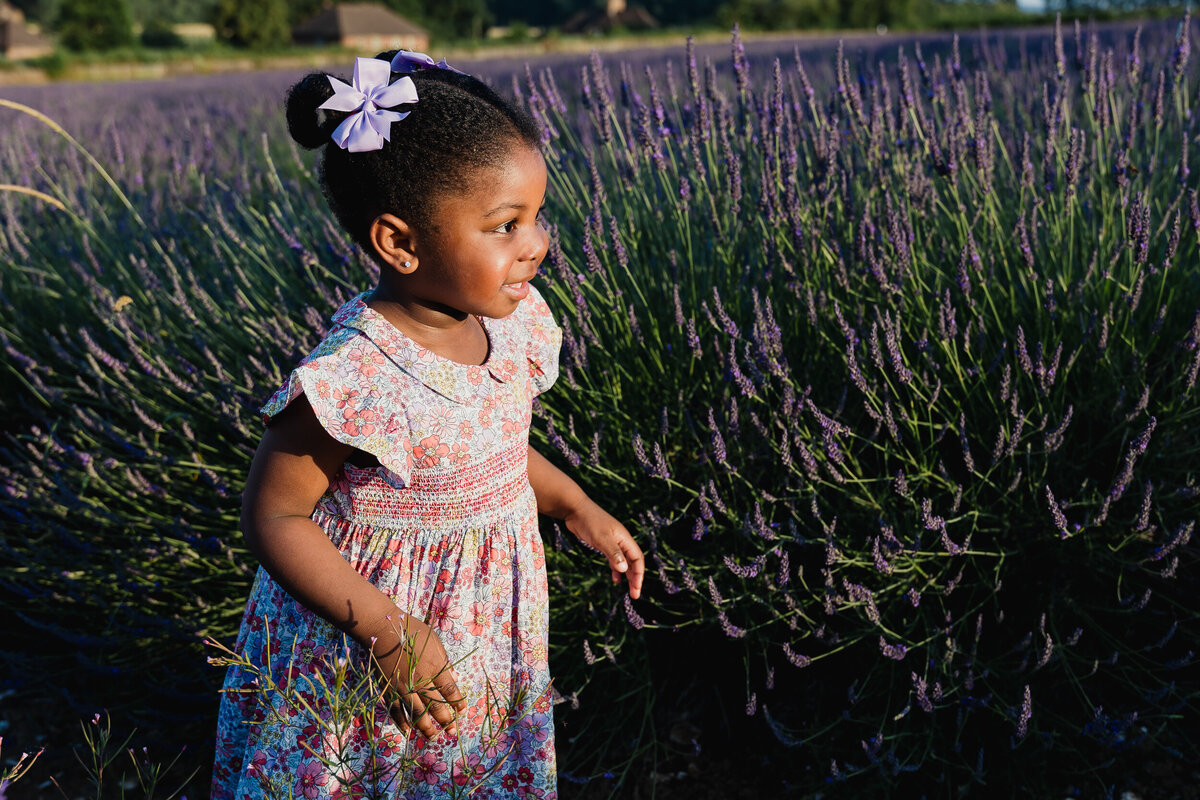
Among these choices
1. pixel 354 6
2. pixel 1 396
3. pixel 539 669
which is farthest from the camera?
pixel 354 6

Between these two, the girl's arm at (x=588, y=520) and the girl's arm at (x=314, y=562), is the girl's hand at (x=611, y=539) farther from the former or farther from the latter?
the girl's arm at (x=314, y=562)

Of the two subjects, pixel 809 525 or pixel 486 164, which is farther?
pixel 809 525

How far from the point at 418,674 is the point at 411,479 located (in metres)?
0.27

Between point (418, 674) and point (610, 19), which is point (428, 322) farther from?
point (610, 19)

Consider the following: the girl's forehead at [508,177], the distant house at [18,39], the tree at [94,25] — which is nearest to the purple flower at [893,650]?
the girl's forehead at [508,177]

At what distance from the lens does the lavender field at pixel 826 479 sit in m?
1.74

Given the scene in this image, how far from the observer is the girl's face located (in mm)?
1272

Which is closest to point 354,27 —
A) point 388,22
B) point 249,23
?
point 388,22

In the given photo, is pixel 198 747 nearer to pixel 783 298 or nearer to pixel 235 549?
pixel 235 549

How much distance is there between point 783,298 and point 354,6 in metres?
63.6

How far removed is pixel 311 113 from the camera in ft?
4.31

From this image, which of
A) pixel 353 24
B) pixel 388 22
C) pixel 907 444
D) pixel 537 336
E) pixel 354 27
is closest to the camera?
pixel 537 336

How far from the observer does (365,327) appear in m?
1.30

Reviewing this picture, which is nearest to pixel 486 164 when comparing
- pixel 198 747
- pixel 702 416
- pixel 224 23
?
pixel 702 416
